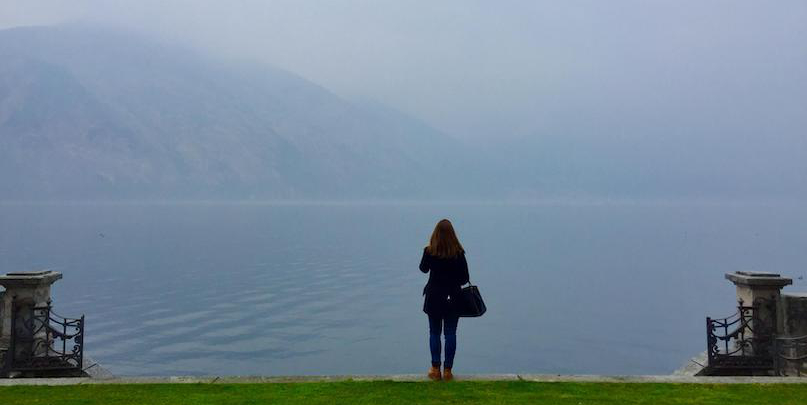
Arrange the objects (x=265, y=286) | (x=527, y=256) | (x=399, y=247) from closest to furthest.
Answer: (x=265, y=286) < (x=527, y=256) < (x=399, y=247)

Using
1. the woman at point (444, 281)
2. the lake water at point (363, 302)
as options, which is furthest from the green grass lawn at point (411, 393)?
the lake water at point (363, 302)

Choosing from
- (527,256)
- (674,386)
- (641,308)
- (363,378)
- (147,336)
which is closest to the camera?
(674,386)

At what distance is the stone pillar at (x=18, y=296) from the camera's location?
10.2m

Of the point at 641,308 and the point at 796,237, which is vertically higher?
the point at 796,237

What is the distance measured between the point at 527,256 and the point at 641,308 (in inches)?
1376

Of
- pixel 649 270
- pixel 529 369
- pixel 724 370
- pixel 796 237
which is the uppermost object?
pixel 796 237

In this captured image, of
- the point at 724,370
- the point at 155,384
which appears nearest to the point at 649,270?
the point at 724,370

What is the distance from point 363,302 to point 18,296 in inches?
1387

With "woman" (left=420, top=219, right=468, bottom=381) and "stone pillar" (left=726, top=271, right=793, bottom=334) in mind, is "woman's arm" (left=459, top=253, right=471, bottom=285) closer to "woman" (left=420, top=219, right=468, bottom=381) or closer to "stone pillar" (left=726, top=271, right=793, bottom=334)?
"woman" (left=420, top=219, right=468, bottom=381)

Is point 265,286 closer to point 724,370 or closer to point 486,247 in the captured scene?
point 724,370

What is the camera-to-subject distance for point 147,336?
1272 inches

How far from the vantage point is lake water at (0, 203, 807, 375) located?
1155 inches

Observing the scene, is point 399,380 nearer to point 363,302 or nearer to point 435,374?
point 435,374

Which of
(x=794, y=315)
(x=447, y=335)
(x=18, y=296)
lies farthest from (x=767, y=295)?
(x=18, y=296)
